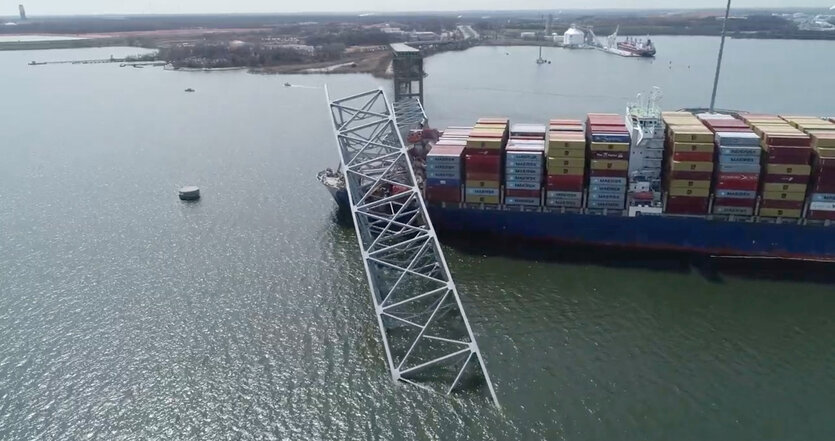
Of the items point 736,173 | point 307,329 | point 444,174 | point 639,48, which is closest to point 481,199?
point 444,174

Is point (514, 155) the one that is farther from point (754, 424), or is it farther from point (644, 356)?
point (754, 424)

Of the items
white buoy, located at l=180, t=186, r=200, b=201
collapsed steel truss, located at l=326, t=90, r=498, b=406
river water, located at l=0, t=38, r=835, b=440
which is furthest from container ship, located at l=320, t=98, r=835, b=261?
white buoy, located at l=180, t=186, r=200, b=201

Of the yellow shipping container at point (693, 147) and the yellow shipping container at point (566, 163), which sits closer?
the yellow shipping container at point (693, 147)

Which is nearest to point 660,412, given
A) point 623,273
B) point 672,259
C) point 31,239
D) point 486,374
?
point 486,374

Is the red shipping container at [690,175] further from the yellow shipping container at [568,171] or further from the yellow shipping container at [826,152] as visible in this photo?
the yellow shipping container at [826,152]

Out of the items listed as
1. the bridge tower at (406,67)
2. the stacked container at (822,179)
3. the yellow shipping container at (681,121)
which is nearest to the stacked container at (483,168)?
the yellow shipping container at (681,121)

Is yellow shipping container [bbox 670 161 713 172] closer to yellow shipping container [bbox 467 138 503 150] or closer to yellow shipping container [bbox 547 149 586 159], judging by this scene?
yellow shipping container [bbox 547 149 586 159]
